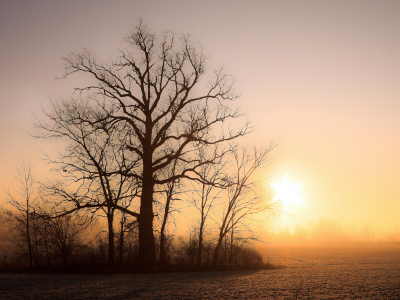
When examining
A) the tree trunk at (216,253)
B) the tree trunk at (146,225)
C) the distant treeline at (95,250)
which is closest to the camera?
the tree trunk at (146,225)

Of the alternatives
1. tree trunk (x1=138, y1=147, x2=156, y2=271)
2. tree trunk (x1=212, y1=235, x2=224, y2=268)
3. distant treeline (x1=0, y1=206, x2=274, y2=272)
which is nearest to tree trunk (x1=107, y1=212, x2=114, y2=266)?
distant treeline (x1=0, y1=206, x2=274, y2=272)

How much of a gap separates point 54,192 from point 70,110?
5098 mm

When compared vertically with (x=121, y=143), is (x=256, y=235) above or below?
below

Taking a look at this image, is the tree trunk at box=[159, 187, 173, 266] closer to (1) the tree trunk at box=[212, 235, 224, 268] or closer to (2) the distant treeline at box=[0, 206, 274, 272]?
(2) the distant treeline at box=[0, 206, 274, 272]

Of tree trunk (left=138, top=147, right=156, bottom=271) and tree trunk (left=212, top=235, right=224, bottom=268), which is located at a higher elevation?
tree trunk (left=138, top=147, right=156, bottom=271)

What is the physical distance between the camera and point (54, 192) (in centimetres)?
1934

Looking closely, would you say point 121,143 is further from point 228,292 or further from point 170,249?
point 228,292

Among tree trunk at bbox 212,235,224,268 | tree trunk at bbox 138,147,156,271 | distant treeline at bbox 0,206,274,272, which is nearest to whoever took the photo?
tree trunk at bbox 138,147,156,271

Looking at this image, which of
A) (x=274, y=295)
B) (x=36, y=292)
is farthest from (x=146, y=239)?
(x=274, y=295)

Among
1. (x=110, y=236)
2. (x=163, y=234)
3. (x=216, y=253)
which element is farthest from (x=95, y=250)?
(x=216, y=253)

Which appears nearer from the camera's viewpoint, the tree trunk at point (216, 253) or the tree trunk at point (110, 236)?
the tree trunk at point (110, 236)

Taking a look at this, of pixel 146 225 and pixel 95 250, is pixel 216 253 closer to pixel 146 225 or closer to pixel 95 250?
pixel 146 225

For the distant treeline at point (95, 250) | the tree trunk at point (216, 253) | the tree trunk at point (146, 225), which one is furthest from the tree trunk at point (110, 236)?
the tree trunk at point (216, 253)

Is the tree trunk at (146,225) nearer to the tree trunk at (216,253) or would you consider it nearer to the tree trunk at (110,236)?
the tree trunk at (110,236)
